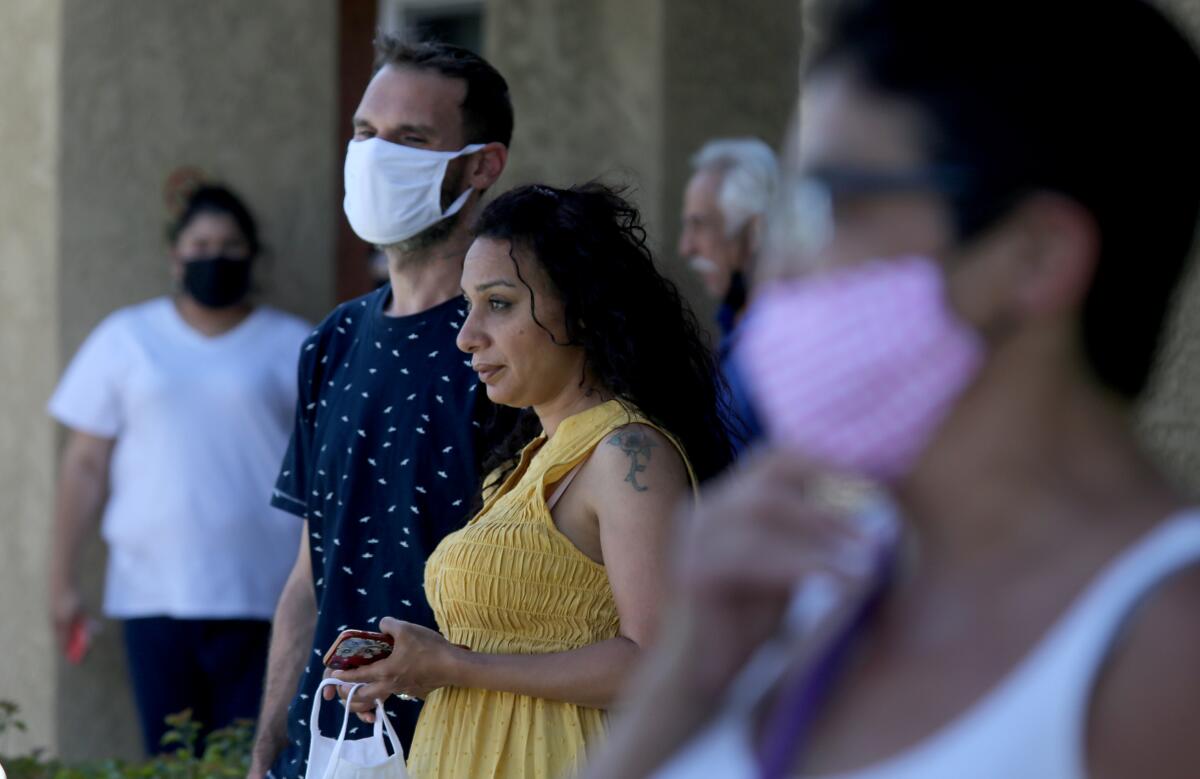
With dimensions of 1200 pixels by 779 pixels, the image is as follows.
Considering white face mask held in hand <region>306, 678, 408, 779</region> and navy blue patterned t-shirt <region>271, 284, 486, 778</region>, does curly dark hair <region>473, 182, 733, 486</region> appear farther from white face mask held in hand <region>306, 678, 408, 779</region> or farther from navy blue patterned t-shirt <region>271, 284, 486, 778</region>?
white face mask held in hand <region>306, 678, 408, 779</region>

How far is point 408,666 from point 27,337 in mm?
3705

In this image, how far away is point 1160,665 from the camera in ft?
4.21

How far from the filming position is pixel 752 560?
1.42 metres

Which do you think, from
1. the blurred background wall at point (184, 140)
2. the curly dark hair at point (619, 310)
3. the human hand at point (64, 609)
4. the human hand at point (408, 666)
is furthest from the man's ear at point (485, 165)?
the human hand at point (64, 609)

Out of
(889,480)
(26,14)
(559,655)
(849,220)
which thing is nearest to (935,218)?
(849,220)

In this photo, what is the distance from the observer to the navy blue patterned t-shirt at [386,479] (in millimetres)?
3369

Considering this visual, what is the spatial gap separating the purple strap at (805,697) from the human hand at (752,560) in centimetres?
2

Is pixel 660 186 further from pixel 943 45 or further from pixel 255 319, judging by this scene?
pixel 943 45

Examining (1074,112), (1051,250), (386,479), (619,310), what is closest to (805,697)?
(1051,250)

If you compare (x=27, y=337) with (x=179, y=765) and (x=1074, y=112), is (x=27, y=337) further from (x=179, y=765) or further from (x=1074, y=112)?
(x=1074, y=112)

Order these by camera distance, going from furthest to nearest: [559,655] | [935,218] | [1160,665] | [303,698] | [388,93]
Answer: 1. [388,93]
2. [303,698]
3. [559,655]
4. [935,218]
5. [1160,665]

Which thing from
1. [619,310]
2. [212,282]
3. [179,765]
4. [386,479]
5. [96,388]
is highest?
[619,310]

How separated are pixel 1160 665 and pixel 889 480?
26 centimetres

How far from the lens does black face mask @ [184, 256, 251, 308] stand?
598cm
